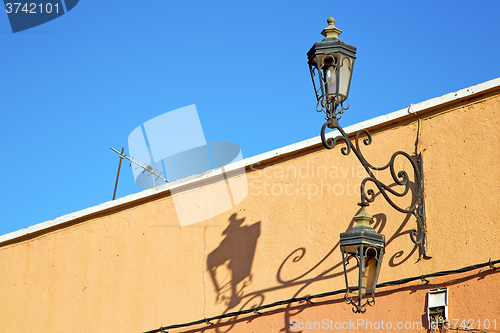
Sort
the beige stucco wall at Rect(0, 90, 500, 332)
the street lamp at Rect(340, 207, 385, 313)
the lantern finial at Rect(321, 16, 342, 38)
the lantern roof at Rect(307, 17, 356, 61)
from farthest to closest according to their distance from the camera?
the beige stucco wall at Rect(0, 90, 500, 332) → the lantern finial at Rect(321, 16, 342, 38) → the lantern roof at Rect(307, 17, 356, 61) → the street lamp at Rect(340, 207, 385, 313)

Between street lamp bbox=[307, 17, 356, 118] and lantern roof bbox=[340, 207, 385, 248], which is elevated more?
street lamp bbox=[307, 17, 356, 118]

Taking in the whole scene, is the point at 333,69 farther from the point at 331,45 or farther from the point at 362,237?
the point at 362,237

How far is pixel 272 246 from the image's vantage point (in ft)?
19.3

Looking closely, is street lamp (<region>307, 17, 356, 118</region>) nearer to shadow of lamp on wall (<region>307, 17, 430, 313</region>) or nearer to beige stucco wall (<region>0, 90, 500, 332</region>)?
shadow of lamp on wall (<region>307, 17, 430, 313</region>)

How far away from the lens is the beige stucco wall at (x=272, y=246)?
15.8 ft

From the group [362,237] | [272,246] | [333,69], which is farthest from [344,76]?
[272,246]

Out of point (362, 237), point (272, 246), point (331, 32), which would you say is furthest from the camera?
point (272, 246)

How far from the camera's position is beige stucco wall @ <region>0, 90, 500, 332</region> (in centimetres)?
482

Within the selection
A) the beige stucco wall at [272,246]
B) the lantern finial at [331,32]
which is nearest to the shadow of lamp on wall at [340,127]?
the lantern finial at [331,32]

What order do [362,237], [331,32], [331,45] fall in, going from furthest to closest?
1. [331,32]
2. [331,45]
3. [362,237]

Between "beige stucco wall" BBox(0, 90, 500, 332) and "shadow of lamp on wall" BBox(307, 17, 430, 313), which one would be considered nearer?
"shadow of lamp on wall" BBox(307, 17, 430, 313)

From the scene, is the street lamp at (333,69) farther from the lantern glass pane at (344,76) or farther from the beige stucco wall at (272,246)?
the beige stucco wall at (272,246)

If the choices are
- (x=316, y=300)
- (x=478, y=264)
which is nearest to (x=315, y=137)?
(x=316, y=300)

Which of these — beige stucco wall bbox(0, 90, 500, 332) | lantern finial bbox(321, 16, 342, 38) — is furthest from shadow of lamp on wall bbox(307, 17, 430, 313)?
beige stucco wall bbox(0, 90, 500, 332)
